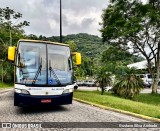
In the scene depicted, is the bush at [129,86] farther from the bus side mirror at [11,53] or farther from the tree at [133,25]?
the bus side mirror at [11,53]

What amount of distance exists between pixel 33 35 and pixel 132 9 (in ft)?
135

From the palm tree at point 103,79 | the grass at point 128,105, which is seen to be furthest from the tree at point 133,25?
the grass at point 128,105

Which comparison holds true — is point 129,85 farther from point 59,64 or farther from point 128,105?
point 59,64

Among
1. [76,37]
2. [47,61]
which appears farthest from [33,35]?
[47,61]

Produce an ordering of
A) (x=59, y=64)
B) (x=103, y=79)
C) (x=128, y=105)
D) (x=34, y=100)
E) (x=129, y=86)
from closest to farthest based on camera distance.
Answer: (x=34, y=100) < (x=59, y=64) < (x=128, y=105) < (x=129, y=86) < (x=103, y=79)

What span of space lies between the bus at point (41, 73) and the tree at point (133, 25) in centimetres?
1742

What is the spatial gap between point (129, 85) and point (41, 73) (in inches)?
545

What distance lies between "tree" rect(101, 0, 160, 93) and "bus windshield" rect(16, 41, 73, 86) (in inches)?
680

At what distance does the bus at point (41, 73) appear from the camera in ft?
38.1

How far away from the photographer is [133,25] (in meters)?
29.2

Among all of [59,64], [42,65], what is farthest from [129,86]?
[42,65]

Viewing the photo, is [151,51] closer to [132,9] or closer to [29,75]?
[132,9]

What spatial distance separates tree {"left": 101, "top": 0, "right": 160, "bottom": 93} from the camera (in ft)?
95.9

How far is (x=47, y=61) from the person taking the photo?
12.2 meters
